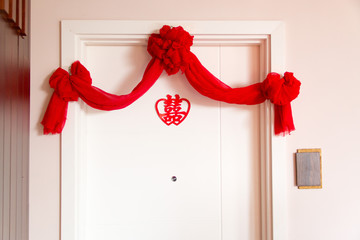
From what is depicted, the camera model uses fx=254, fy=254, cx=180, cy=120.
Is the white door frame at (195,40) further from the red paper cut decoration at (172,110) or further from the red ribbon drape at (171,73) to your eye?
the red paper cut decoration at (172,110)

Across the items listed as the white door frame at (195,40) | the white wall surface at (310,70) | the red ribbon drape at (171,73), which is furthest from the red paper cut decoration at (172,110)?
the white wall surface at (310,70)

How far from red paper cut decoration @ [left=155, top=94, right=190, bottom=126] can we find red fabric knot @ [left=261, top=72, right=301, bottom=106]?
479 millimetres

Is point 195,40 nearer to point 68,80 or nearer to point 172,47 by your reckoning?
point 172,47

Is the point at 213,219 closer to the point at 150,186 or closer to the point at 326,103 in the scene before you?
the point at 150,186

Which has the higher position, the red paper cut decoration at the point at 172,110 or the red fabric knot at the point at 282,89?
the red fabric knot at the point at 282,89

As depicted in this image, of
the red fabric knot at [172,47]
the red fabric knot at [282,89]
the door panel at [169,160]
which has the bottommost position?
the door panel at [169,160]

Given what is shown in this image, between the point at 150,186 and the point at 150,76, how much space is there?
0.66 metres

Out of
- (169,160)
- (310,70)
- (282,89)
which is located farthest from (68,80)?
(310,70)

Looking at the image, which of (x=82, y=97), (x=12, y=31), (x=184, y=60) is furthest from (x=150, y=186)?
(x=12, y=31)

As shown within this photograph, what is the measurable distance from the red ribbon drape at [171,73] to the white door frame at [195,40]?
0.21 ft

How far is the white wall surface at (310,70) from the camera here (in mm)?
1464

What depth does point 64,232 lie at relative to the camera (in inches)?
55.8

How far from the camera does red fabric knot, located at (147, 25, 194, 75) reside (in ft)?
4.52

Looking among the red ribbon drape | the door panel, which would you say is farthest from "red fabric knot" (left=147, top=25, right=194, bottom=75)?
the door panel
